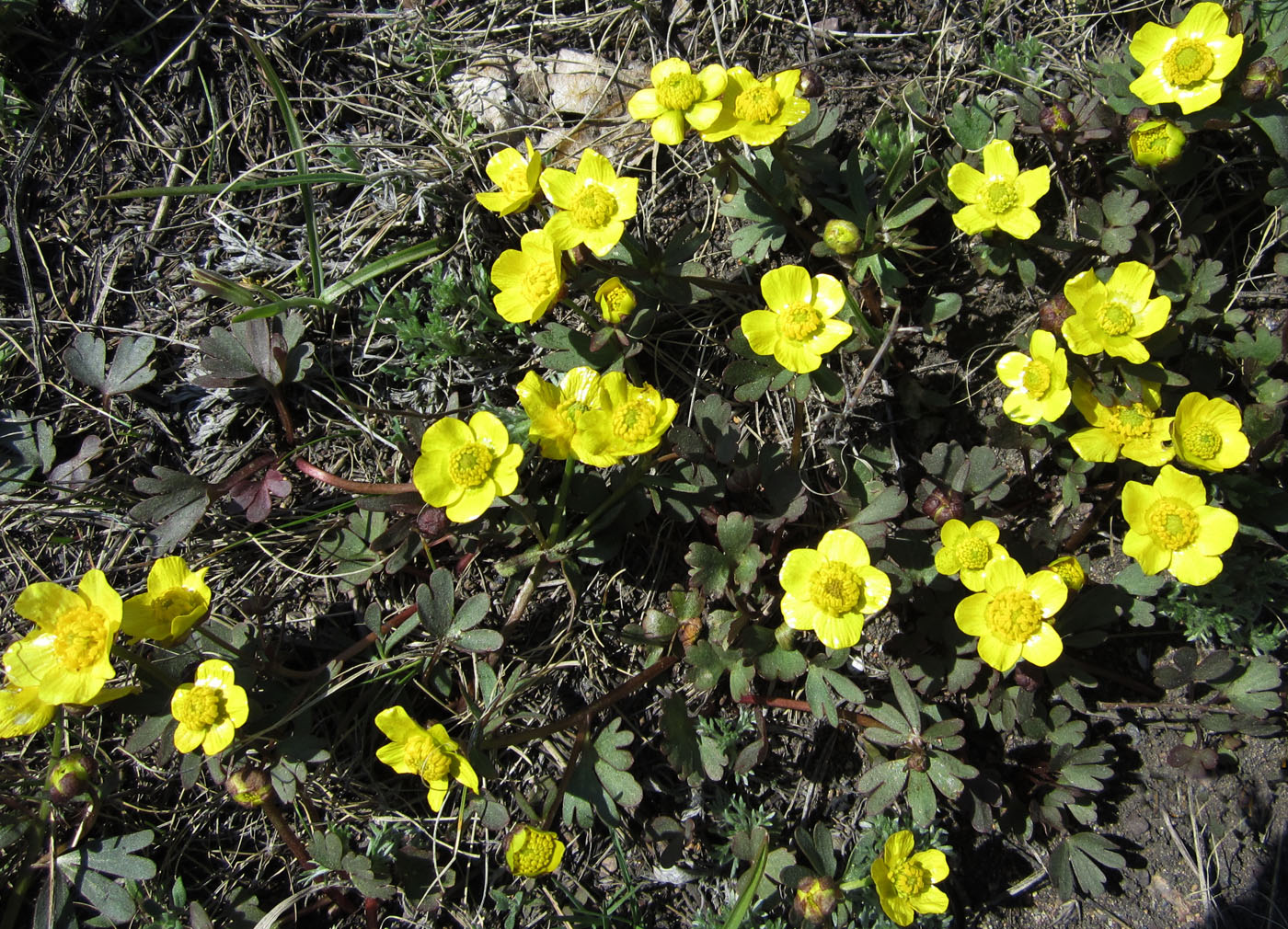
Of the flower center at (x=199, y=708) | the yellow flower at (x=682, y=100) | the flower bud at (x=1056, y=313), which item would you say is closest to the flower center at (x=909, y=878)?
the flower bud at (x=1056, y=313)

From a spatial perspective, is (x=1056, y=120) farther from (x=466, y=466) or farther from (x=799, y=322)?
(x=466, y=466)

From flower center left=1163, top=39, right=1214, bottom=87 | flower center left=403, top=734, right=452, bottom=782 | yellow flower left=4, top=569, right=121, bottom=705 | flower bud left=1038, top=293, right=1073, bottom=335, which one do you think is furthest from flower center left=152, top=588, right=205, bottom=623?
flower center left=1163, top=39, right=1214, bottom=87

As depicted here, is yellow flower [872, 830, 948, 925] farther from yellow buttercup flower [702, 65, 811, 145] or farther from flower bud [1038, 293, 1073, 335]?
yellow buttercup flower [702, 65, 811, 145]

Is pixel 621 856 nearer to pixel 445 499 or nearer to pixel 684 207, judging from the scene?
pixel 445 499

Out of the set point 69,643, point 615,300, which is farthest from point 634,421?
point 69,643

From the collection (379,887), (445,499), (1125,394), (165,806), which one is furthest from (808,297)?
(165,806)

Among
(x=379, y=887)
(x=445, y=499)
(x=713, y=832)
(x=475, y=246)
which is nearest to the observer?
(x=445, y=499)
